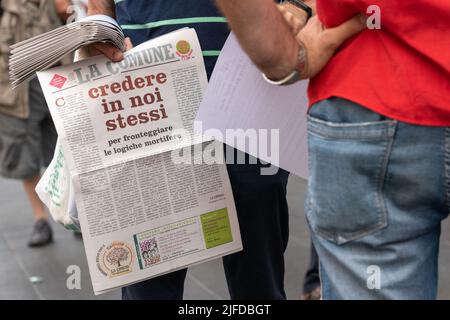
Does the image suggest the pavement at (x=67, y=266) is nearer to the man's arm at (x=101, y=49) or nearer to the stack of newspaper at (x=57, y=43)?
the man's arm at (x=101, y=49)

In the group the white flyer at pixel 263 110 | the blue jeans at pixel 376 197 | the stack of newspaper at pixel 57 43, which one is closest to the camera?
the blue jeans at pixel 376 197

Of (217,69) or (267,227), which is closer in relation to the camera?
(217,69)

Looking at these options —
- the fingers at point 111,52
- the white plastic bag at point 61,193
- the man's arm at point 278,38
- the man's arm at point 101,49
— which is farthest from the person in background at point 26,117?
the man's arm at point 278,38

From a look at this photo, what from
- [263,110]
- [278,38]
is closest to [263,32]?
[278,38]

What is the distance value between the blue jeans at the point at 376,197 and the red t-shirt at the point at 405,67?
0.07 feet

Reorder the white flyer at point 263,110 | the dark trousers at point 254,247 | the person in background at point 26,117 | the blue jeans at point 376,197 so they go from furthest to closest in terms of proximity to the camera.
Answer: the person in background at point 26,117
the dark trousers at point 254,247
the white flyer at point 263,110
the blue jeans at point 376,197

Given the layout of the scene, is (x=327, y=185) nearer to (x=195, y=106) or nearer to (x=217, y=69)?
(x=217, y=69)

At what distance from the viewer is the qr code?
2271mm

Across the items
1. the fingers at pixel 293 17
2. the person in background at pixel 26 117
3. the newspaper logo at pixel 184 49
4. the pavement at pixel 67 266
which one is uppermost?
the fingers at pixel 293 17

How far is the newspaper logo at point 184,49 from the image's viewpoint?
2.25 meters

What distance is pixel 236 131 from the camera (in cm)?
206

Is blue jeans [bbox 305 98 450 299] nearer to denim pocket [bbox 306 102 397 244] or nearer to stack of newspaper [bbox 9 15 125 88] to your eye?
denim pocket [bbox 306 102 397 244]

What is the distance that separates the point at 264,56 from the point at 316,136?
0.57 ft
